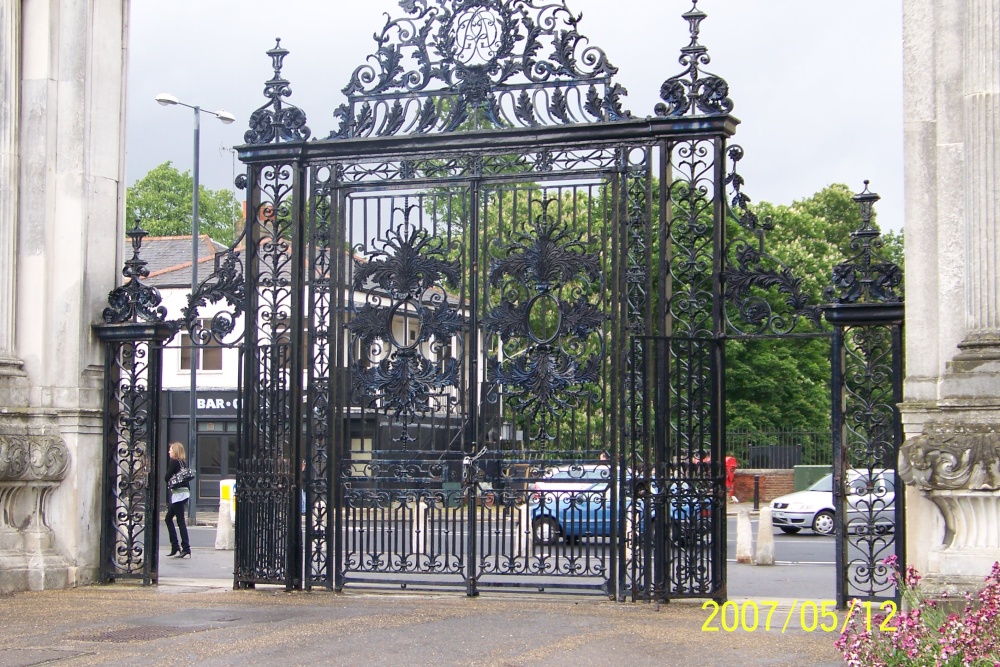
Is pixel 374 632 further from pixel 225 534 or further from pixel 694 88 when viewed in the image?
pixel 225 534

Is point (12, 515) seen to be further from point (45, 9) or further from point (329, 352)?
point (45, 9)

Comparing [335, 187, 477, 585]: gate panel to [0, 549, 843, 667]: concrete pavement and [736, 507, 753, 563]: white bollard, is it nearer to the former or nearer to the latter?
[0, 549, 843, 667]: concrete pavement

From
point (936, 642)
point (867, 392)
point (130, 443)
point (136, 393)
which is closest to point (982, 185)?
point (867, 392)

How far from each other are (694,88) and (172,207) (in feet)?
150

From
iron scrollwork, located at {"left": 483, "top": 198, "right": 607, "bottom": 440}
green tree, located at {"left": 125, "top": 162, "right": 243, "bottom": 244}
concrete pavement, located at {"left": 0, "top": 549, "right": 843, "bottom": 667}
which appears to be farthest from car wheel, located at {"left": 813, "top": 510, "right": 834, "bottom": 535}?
green tree, located at {"left": 125, "top": 162, "right": 243, "bottom": 244}

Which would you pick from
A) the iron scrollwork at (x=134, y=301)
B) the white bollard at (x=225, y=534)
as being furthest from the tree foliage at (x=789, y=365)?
the iron scrollwork at (x=134, y=301)

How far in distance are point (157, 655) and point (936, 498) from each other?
213 inches

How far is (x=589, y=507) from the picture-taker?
38.7ft

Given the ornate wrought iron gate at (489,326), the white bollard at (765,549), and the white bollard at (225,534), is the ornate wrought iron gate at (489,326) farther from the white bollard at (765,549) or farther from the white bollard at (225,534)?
the white bollard at (225,534)

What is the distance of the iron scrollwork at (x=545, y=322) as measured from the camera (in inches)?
475

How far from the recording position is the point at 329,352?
1278cm

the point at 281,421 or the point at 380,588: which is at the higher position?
the point at 281,421

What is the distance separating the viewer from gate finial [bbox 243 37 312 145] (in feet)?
42.8

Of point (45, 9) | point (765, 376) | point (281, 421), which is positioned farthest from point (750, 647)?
point (765, 376)
